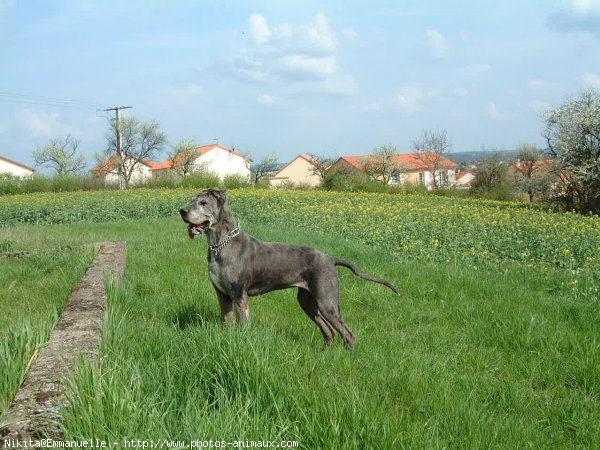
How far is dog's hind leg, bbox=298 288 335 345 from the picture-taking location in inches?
216

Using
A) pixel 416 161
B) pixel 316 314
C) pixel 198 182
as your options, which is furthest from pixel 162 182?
pixel 416 161

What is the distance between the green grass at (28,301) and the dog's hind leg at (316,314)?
8.01 feet

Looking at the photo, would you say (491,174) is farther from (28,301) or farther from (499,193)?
(28,301)

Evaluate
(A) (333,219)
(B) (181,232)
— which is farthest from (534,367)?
(A) (333,219)

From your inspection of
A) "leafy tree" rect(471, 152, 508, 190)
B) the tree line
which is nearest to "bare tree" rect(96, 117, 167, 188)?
the tree line

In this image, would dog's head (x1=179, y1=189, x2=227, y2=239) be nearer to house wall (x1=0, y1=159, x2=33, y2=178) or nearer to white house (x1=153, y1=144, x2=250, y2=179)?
white house (x1=153, y1=144, x2=250, y2=179)

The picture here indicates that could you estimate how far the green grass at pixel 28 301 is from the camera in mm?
3523

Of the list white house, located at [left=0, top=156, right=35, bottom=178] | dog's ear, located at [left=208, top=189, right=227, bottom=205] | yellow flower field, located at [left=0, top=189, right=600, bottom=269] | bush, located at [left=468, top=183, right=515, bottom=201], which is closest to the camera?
dog's ear, located at [left=208, top=189, right=227, bottom=205]

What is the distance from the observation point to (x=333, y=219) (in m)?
18.0

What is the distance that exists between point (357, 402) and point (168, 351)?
1.67m

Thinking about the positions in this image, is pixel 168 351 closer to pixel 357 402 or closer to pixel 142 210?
pixel 357 402

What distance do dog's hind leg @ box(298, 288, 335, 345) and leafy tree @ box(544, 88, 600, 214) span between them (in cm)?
2484

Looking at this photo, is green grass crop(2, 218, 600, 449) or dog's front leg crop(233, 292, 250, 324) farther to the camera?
dog's front leg crop(233, 292, 250, 324)

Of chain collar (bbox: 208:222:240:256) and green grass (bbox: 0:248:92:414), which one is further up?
chain collar (bbox: 208:222:240:256)
